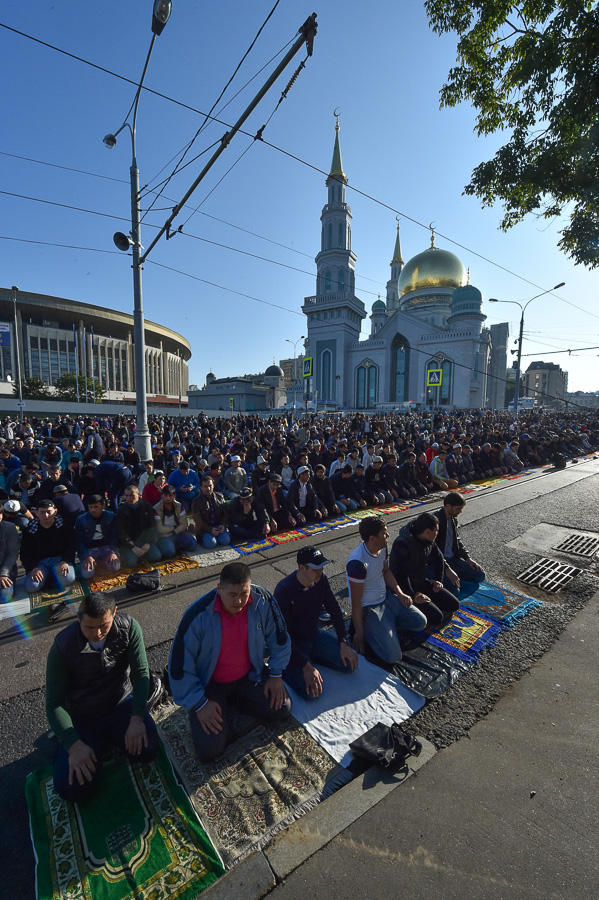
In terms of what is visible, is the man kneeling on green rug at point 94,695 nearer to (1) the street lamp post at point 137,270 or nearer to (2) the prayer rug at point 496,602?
(2) the prayer rug at point 496,602

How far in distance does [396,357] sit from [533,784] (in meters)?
59.6

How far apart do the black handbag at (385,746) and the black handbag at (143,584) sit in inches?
126

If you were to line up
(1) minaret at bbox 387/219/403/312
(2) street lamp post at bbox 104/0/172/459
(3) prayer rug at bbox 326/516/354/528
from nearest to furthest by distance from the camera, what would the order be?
(3) prayer rug at bbox 326/516/354/528, (2) street lamp post at bbox 104/0/172/459, (1) minaret at bbox 387/219/403/312

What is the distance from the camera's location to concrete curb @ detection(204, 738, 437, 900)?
1980 millimetres

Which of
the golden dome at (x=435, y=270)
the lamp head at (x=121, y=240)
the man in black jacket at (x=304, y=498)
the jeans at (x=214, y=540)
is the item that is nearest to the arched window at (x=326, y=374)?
the golden dome at (x=435, y=270)

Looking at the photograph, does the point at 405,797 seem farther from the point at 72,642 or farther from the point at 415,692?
the point at 72,642

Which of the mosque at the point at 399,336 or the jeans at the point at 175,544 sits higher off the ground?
the mosque at the point at 399,336

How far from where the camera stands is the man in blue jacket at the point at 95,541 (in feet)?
17.4

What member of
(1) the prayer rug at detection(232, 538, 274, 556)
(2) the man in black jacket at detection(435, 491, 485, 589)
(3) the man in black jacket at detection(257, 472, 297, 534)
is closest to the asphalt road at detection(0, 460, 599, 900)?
(2) the man in black jacket at detection(435, 491, 485, 589)

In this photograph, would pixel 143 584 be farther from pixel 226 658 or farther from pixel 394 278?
pixel 394 278

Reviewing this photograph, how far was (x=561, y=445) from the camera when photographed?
1812 centimetres

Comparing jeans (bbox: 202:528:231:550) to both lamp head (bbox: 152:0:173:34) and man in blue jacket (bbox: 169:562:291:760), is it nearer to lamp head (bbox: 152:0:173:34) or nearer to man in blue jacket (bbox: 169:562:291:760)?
man in blue jacket (bbox: 169:562:291:760)

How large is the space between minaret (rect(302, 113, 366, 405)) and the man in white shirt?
53.7 meters

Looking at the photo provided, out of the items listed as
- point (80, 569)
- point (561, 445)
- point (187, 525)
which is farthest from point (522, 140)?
point (561, 445)
